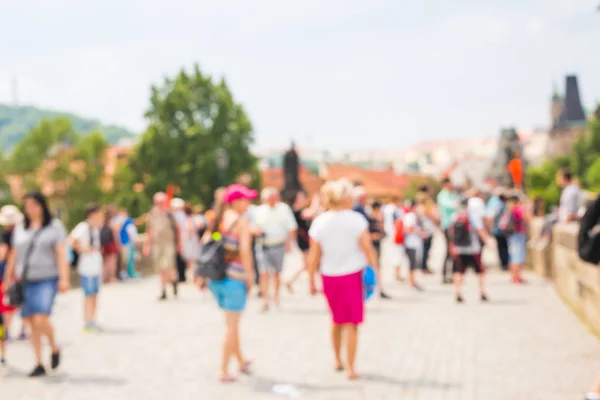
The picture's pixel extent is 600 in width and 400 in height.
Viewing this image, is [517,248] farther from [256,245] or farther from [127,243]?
[127,243]

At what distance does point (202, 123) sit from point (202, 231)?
1378 inches

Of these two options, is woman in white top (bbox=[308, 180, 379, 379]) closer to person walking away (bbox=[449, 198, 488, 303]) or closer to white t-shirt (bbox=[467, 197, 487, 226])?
person walking away (bbox=[449, 198, 488, 303])

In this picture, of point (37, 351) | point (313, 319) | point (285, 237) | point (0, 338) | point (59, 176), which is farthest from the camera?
point (59, 176)

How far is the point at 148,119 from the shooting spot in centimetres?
5125

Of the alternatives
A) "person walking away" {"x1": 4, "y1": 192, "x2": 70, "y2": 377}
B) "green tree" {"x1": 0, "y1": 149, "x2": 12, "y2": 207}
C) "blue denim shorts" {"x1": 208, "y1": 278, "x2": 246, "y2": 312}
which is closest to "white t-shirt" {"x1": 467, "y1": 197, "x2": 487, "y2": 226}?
"blue denim shorts" {"x1": 208, "y1": 278, "x2": 246, "y2": 312}

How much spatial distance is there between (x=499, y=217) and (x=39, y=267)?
36.1 ft

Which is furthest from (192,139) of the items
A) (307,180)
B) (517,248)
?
(307,180)

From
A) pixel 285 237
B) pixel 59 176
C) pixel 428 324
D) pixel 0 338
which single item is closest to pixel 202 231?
pixel 285 237

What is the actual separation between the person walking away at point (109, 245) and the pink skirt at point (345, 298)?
11095mm

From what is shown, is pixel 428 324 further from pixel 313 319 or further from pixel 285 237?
pixel 285 237

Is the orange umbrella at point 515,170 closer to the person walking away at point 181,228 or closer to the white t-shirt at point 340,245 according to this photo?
the person walking away at point 181,228

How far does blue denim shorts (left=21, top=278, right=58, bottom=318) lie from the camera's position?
7680 mm

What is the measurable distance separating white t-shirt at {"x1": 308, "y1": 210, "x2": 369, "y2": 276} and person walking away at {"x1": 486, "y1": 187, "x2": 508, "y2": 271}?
9825 mm

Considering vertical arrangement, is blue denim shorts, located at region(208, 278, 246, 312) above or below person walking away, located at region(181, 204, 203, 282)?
below
